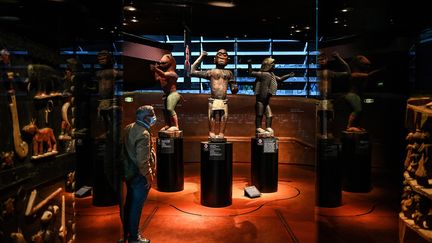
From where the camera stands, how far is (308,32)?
16.1ft

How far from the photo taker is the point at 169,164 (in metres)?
4.46

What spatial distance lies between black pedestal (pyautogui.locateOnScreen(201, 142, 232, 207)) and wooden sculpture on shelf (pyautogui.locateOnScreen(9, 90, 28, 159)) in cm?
271

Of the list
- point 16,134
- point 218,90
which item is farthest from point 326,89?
point 218,90

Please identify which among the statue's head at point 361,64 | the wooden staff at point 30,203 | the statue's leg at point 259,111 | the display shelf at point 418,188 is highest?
the statue's head at point 361,64

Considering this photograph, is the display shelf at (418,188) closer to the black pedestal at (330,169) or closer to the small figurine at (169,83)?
the black pedestal at (330,169)

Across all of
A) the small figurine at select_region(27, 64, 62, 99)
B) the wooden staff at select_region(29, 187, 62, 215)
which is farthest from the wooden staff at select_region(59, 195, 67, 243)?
the small figurine at select_region(27, 64, 62, 99)

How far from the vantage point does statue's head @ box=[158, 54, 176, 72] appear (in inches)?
166

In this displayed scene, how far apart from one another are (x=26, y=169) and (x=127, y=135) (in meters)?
1.15

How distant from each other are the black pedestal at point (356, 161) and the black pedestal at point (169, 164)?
2.54 metres

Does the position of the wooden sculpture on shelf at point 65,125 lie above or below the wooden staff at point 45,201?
above

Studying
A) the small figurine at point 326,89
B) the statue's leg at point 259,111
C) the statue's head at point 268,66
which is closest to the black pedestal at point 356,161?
the small figurine at point 326,89

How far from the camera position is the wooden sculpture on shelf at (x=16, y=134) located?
1.21 meters

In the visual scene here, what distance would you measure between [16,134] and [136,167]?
1212 millimetres

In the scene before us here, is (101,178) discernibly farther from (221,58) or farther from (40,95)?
(221,58)
